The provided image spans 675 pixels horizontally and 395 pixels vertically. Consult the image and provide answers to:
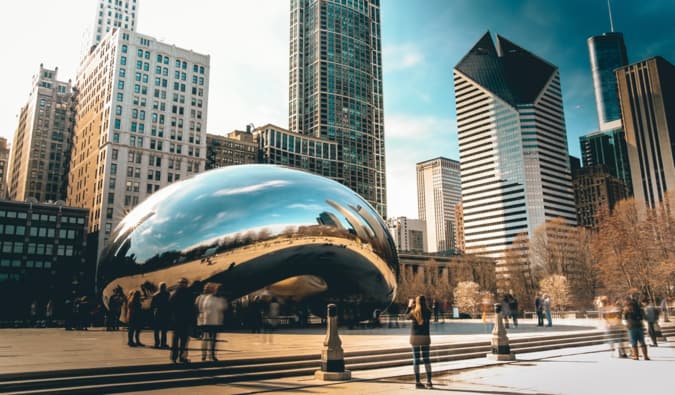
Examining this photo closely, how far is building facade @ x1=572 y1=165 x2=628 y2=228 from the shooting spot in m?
159

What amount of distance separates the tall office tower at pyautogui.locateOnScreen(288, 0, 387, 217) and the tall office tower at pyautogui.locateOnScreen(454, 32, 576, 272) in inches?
1402

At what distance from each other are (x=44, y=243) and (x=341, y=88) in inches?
4198

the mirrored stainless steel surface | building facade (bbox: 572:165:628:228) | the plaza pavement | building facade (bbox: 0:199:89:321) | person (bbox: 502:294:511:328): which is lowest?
the plaza pavement

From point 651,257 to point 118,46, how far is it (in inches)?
3806

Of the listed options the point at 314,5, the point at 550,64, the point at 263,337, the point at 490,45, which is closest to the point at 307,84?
the point at 314,5

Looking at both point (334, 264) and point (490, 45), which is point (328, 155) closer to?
point (490, 45)

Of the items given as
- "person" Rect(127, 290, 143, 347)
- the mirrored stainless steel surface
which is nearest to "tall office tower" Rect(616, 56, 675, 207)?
the mirrored stainless steel surface

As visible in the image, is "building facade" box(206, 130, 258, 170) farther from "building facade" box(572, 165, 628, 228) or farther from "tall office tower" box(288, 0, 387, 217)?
"building facade" box(572, 165, 628, 228)

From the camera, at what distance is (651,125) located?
12594 centimetres

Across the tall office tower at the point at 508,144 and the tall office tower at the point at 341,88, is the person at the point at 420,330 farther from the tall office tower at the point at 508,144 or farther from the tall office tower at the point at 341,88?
the tall office tower at the point at 508,144

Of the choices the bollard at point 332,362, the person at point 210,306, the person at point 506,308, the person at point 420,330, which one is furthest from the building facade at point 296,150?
the person at point 210,306

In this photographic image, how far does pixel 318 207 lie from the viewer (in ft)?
24.7

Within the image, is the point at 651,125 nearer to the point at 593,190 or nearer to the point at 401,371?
the point at 593,190

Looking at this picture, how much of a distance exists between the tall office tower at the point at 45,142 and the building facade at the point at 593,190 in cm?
16439
